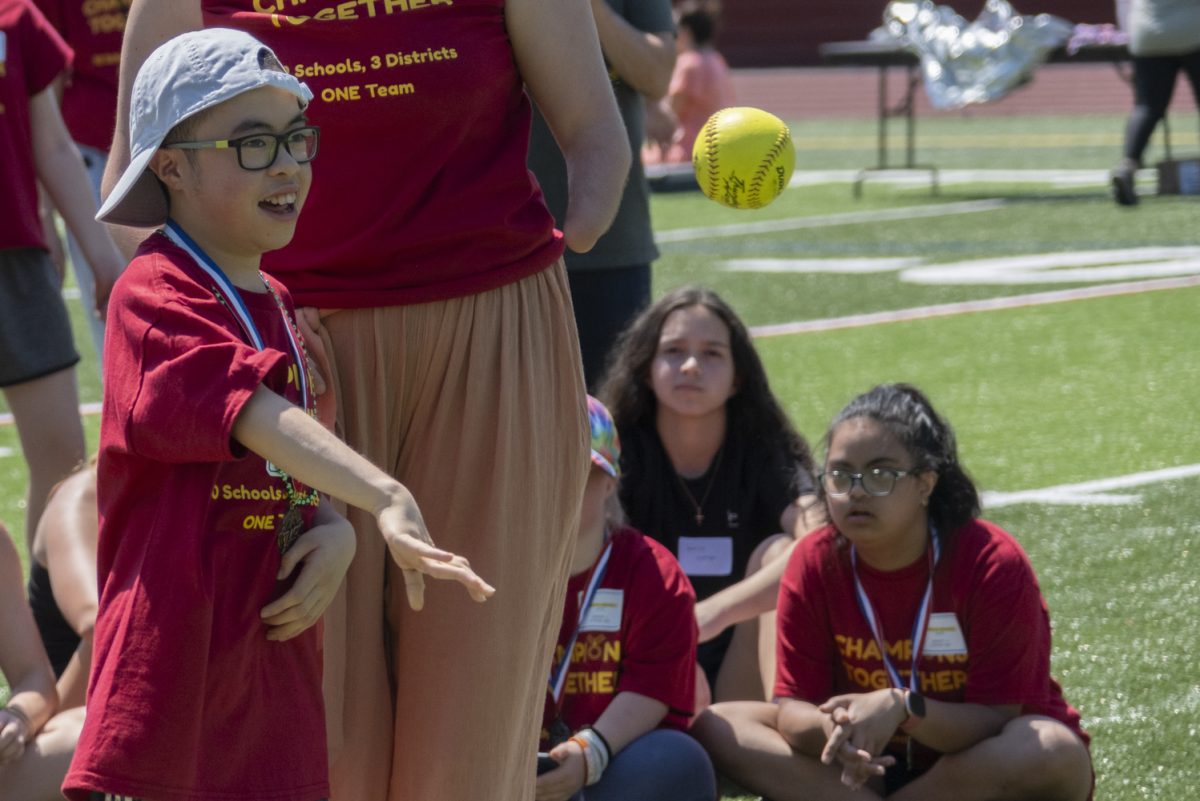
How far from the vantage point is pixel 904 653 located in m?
4.49

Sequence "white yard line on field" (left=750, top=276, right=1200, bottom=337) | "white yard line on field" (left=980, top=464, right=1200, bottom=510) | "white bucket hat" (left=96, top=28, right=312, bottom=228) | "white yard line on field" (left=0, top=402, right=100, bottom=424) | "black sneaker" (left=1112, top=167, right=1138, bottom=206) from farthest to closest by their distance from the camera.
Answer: "black sneaker" (left=1112, top=167, right=1138, bottom=206), "white yard line on field" (left=750, top=276, right=1200, bottom=337), "white yard line on field" (left=0, top=402, right=100, bottom=424), "white yard line on field" (left=980, top=464, right=1200, bottom=510), "white bucket hat" (left=96, top=28, right=312, bottom=228)

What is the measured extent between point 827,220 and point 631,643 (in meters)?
13.0

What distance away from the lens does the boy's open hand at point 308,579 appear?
9.20 feet

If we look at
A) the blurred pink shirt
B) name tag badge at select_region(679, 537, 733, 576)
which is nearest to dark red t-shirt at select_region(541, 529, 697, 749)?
name tag badge at select_region(679, 537, 733, 576)

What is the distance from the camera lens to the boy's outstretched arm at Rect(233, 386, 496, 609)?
248 centimetres

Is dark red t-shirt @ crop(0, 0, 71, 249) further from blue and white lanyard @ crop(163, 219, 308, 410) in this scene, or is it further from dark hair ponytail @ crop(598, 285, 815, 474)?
blue and white lanyard @ crop(163, 219, 308, 410)

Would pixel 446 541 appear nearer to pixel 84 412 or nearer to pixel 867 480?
pixel 867 480

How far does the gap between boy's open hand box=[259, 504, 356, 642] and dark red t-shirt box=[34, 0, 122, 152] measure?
174 inches

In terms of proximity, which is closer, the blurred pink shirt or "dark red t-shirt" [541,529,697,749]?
"dark red t-shirt" [541,529,697,749]

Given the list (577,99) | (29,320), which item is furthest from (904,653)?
(29,320)

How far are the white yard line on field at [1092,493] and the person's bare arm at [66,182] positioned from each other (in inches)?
123

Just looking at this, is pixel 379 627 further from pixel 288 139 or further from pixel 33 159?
pixel 33 159

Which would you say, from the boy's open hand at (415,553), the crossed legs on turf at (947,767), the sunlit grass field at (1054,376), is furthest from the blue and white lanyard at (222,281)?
the sunlit grass field at (1054,376)

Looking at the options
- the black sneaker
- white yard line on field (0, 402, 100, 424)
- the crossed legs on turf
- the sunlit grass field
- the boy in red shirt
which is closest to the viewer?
the boy in red shirt
